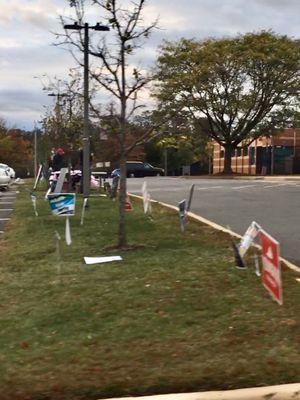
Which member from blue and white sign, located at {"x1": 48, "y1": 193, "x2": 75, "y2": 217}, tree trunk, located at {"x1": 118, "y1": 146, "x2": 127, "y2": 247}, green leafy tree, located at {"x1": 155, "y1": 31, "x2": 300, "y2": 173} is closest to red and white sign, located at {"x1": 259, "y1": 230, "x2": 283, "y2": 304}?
tree trunk, located at {"x1": 118, "y1": 146, "x2": 127, "y2": 247}

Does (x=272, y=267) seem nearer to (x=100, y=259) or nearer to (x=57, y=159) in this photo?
(x=100, y=259)

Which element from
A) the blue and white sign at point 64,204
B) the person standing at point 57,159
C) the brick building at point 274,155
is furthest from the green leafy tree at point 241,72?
the blue and white sign at point 64,204

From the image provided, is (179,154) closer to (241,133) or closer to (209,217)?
(241,133)

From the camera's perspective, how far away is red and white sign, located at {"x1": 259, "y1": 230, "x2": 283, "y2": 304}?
551 centimetres

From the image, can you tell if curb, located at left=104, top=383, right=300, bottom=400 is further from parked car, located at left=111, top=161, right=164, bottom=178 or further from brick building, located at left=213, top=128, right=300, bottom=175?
brick building, located at left=213, top=128, right=300, bottom=175

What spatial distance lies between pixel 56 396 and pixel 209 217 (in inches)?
385

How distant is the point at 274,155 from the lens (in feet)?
216

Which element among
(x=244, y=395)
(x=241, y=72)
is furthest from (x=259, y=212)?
(x=241, y=72)

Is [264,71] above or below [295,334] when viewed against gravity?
above

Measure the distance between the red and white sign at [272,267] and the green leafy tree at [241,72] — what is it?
3943 cm

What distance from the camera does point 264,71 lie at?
154 feet

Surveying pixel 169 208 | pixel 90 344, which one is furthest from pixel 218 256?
pixel 169 208

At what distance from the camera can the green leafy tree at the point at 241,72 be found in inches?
1821

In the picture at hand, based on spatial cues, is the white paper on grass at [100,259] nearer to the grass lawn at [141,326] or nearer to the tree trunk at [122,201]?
the grass lawn at [141,326]
